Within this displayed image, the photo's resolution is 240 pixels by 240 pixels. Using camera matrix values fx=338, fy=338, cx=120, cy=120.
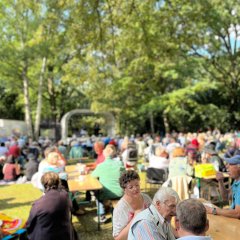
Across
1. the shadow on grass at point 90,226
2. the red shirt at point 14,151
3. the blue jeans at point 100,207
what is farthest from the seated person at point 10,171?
the blue jeans at point 100,207

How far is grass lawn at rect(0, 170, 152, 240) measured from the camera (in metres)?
5.45

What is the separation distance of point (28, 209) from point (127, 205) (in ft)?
14.3

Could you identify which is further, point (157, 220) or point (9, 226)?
point (9, 226)

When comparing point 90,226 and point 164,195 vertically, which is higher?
point 164,195

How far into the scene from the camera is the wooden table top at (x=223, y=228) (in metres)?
3.00

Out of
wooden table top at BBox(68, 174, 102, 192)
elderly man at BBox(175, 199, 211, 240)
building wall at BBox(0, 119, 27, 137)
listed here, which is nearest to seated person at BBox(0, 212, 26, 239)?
wooden table top at BBox(68, 174, 102, 192)

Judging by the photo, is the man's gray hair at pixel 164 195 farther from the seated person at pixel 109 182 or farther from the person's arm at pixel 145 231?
the seated person at pixel 109 182

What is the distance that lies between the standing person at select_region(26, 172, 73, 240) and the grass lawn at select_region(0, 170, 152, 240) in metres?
1.66

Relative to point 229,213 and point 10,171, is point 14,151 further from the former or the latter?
point 229,213

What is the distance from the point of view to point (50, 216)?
3.61 metres

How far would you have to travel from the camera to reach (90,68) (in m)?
21.8

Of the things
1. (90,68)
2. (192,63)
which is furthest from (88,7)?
(192,63)

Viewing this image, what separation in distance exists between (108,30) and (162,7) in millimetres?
1523

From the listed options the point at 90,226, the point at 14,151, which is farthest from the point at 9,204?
the point at 14,151
